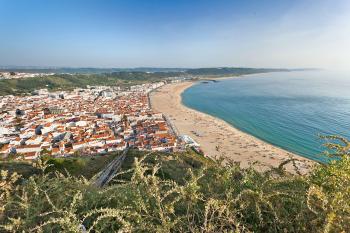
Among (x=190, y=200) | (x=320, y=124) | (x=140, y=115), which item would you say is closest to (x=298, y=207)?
(x=190, y=200)

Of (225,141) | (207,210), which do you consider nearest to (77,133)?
(225,141)

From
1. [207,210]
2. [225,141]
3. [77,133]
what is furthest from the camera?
[77,133]

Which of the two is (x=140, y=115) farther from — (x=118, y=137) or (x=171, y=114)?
(x=118, y=137)

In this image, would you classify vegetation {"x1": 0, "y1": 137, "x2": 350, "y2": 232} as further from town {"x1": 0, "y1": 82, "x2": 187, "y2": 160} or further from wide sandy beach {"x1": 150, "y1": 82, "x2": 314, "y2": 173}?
town {"x1": 0, "y1": 82, "x2": 187, "y2": 160}

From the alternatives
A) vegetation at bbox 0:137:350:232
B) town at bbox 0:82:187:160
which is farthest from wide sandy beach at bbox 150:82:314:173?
vegetation at bbox 0:137:350:232

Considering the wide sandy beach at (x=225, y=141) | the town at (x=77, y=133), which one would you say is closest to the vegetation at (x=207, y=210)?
the wide sandy beach at (x=225, y=141)

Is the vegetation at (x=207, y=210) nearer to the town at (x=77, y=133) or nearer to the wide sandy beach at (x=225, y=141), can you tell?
the wide sandy beach at (x=225, y=141)

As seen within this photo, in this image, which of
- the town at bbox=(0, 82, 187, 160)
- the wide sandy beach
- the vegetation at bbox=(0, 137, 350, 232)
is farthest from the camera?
the town at bbox=(0, 82, 187, 160)

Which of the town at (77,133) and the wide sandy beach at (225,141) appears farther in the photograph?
the town at (77,133)

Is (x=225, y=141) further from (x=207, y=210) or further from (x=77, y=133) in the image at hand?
(x=207, y=210)

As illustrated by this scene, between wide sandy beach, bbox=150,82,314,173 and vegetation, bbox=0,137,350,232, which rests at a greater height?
vegetation, bbox=0,137,350,232

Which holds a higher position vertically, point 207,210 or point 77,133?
point 207,210

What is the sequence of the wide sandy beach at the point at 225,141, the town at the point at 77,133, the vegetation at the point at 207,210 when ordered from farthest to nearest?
the town at the point at 77,133
the wide sandy beach at the point at 225,141
the vegetation at the point at 207,210
